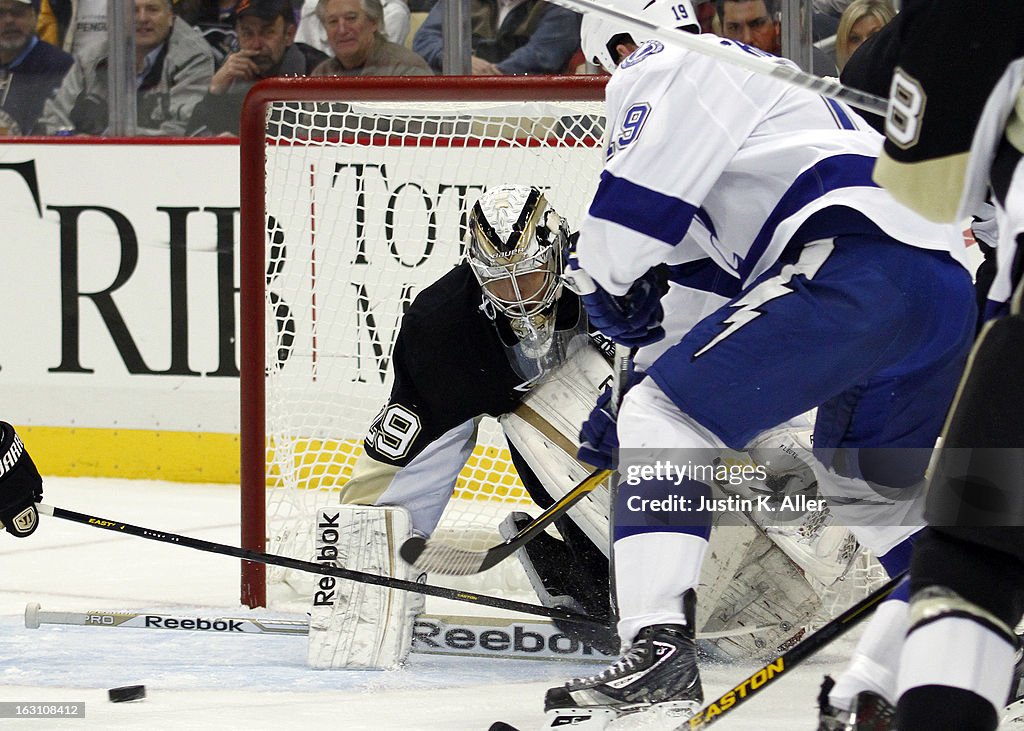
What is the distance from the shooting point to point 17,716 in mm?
2002

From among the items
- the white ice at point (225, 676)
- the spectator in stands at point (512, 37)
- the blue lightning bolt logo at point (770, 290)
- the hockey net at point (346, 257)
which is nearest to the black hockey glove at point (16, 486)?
the white ice at point (225, 676)

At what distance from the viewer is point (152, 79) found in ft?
14.0

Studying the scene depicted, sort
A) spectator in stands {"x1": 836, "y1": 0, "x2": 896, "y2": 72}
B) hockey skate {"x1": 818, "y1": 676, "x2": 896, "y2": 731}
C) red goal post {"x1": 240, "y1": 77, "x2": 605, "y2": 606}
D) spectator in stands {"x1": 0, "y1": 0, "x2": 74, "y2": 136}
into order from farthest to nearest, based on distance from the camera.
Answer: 1. spectator in stands {"x1": 0, "y1": 0, "x2": 74, "y2": 136}
2. spectator in stands {"x1": 836, "y1": 0, "x2": 896, "y2": 72}
3. red goal post {"x1": 240, "y1": 77, "x2": 605, "y2": 606}
4. hockey skate {"x1": 818, "y1": 676, "x2": 896, "y2": 731}

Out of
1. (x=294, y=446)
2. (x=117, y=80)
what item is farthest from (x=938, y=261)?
(x=117, y=80)

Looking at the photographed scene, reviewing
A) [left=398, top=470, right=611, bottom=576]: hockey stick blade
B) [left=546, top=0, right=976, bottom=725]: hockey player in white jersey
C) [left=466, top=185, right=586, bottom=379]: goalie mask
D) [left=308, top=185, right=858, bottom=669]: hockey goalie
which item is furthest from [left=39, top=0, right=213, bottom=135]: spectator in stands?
[left=546, top=0, right=976, bottom=725]: hockey player in white jersey

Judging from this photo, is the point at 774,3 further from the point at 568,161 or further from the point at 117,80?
the point at 117,80

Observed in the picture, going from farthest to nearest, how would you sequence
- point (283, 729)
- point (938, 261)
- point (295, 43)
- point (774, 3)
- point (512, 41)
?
1. point (295, 43)
2. point (512, 41)
3. point (774, 3)
4. point (283, 729)
5. point (938, 261)

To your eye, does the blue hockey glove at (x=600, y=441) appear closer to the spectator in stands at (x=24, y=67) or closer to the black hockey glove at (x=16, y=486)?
the black hockey glove at (x=16, y=486)

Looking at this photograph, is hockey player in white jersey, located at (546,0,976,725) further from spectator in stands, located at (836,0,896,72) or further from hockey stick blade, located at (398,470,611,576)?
spectator in stands, located at (836,0,896,72)

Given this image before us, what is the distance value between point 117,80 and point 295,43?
0.54m

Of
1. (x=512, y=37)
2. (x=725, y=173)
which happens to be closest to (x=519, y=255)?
(x=725, y=173)

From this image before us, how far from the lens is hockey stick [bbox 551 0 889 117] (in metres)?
1.38

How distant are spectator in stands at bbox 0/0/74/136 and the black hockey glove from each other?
2.37 meters

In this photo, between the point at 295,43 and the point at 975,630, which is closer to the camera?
the point at 975,630
